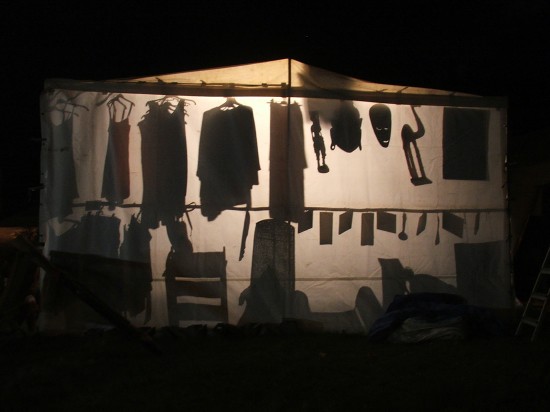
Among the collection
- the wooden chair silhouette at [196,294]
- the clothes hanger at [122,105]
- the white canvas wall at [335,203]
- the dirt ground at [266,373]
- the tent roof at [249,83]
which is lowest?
the dirt ground at [266,373]

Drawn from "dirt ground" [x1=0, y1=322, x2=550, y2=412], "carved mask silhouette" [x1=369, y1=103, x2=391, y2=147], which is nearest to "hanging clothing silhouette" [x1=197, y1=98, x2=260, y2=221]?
"carved mask silhouette" [x1=369, y1=103, x2=391, y2=147]

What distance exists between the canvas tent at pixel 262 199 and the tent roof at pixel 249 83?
16 mm

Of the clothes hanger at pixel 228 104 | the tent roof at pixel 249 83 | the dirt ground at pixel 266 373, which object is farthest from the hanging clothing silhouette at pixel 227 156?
the dirt ground at pixel 266 373

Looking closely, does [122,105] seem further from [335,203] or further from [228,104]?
[335,203]

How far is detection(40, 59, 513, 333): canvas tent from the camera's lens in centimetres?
670

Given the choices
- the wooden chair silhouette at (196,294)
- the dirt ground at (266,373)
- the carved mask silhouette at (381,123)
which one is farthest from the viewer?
the carved mask silhouette at (381,123)

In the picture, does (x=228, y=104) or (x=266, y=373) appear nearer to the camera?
(x=266, y=373)

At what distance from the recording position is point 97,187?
674cm

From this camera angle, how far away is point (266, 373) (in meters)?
5.05

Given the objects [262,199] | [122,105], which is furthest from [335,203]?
[122,105]

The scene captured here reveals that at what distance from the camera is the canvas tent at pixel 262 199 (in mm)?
6703

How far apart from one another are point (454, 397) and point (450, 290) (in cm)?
275

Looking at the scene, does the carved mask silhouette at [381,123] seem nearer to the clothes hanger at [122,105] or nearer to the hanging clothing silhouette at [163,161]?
the hanging clothing silhouette at [163,161]

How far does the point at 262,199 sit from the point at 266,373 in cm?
231
